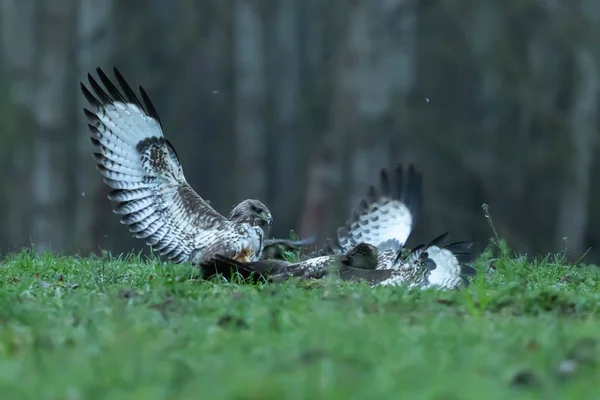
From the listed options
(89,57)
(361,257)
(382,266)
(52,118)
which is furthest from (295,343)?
(89,57)

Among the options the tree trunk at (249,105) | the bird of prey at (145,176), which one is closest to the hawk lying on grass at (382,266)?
the bird of prey at (145,176)

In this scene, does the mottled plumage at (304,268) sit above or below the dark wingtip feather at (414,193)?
below

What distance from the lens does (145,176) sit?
9078 millimetres

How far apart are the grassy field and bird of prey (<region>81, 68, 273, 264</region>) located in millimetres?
1972

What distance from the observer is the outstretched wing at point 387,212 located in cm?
987

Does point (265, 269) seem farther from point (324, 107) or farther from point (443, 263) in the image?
point (324, 107)

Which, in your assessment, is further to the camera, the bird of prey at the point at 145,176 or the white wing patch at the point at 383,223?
the white wing patch at the point at 383,223

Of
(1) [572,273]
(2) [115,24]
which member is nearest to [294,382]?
(1) [572,273]

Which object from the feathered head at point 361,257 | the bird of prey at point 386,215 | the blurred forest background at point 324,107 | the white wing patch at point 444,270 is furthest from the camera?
the blurred forest background at point 324,107

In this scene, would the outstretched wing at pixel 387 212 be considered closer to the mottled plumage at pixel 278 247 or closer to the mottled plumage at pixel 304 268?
the mottled plumage at pixel 278 247

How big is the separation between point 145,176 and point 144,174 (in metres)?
0.02

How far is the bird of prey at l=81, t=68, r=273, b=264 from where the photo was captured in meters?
9.02

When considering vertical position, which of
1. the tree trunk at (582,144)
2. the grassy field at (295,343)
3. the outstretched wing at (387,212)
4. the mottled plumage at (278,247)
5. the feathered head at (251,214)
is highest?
the grassy field at (295,343)

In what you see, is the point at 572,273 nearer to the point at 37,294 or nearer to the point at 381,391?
the point at 37,294
